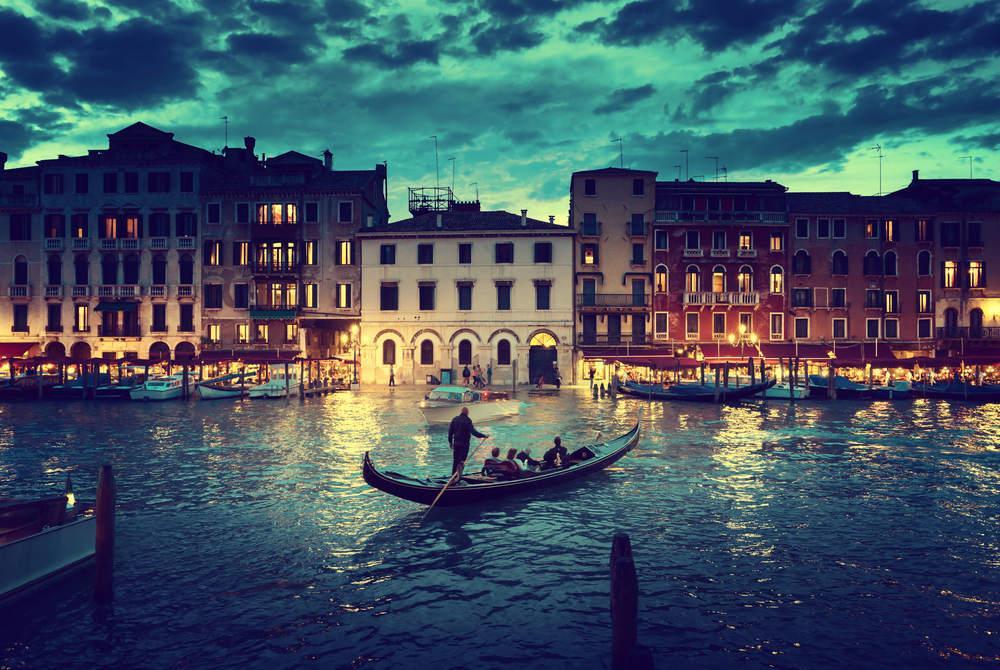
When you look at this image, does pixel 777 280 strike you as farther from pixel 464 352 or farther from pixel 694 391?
pixel 464 352

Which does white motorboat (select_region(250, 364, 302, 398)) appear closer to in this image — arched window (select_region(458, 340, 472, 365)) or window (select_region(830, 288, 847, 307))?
arched window (select_region(458, 340, 472, 365))

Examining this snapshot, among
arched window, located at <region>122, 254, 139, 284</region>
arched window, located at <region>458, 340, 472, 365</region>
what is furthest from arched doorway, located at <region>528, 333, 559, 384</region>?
arched window, located at <region>122, 254, 139, 284</region>

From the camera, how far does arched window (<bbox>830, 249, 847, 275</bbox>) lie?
42.8 metres

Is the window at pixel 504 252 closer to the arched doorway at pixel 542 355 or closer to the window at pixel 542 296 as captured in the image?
the window at pixel 542 296

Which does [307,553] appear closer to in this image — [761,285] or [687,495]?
[687,495]

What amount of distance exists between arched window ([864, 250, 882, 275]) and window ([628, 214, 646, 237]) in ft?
49.6

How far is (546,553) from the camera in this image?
1063cm

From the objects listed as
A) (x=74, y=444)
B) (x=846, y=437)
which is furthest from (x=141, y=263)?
(x=846, y=437)

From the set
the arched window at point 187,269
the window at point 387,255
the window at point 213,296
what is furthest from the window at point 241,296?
the window at point 387,255

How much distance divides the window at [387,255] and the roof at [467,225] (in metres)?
0.91

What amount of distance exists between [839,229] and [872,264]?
3239 millimetres

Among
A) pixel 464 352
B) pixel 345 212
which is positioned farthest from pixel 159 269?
pixel 464 352

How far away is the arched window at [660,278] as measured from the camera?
140ft

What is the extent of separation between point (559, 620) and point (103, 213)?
4571cm
